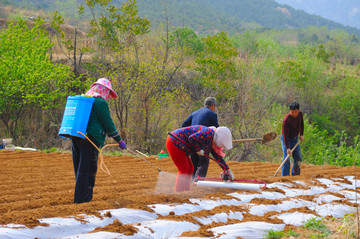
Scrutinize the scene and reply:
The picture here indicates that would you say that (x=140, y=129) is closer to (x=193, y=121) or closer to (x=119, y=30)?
(x=119, y=30)

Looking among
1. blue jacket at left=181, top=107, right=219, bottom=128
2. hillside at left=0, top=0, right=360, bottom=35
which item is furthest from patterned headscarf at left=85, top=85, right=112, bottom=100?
hillside at left=0, top=0, right=360, bottom=35

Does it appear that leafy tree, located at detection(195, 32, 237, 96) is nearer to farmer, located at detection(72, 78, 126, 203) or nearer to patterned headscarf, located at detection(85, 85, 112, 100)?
patterned headscarf, located at detection(85, 85, 112, 100)

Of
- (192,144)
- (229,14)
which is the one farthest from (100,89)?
(229,14)

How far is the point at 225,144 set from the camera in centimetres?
502

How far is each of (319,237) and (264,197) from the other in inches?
70.6

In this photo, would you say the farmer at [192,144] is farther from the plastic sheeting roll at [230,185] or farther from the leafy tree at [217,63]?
the leafy tree at [217,63]

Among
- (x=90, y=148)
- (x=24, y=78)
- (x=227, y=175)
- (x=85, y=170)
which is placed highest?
(x=24, y=78)

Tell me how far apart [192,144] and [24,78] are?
13086 mm

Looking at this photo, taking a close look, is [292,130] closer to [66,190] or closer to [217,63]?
[66,190]

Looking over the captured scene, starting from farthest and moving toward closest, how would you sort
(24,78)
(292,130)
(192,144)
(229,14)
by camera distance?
1. (229,14)
2. (24,78)
3. (292,130)
4. (192,144)

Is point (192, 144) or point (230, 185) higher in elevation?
point (192, 144)

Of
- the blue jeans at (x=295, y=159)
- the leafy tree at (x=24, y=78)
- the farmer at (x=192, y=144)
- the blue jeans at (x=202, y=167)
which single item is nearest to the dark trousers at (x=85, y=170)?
the farmer at (x=192, y=144)

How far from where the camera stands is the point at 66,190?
233 inches

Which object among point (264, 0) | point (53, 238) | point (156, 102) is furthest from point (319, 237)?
point (264, 0)
